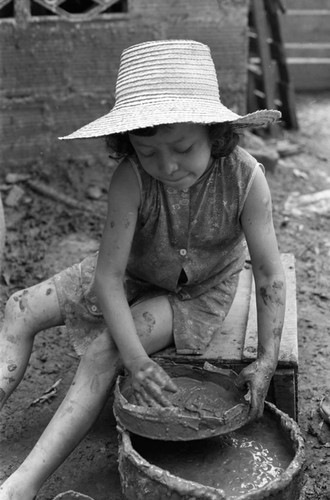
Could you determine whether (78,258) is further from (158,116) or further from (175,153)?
(158,116)

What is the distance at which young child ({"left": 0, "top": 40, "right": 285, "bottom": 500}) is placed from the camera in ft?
7.98

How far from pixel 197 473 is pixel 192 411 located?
0.18m

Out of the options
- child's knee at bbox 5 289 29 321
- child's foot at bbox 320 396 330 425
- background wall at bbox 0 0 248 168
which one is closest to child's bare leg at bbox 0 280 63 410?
child's knee at bbox 5 289 29 321

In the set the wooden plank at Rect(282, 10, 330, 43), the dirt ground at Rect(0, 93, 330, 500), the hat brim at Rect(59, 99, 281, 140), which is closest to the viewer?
the hat brim at Rect(59, 99, 281, 140)

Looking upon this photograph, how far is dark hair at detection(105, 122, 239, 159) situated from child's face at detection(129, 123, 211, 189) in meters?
0.05

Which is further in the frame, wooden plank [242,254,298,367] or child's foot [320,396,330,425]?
child's foot [320,396,330,425]

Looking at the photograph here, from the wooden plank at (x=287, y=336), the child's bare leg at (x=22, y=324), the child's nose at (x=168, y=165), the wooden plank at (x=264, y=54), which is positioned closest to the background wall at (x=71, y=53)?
the wooden plank at (x=264, y=54)

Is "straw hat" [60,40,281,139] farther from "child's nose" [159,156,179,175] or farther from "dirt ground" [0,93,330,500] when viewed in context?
"dirt ground" [0,93,330,500]

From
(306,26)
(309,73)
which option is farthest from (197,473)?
(306,26)

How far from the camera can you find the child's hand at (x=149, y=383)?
2.41 metres

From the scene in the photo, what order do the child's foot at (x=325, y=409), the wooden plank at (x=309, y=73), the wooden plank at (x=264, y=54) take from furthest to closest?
the wooden plank at (x=309, y=73) < the wooden plank at (x=264, y=54) < the child's foot at (x=325, y=409)

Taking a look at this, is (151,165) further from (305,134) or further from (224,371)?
(305,134)

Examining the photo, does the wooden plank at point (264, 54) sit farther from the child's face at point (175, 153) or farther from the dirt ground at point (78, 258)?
the child's face at point (175, 153)

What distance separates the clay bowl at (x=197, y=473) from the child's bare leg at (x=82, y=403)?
0.23 m
